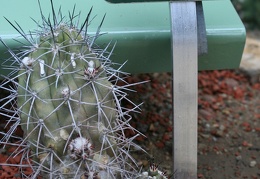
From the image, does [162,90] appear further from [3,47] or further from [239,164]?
[3,47]

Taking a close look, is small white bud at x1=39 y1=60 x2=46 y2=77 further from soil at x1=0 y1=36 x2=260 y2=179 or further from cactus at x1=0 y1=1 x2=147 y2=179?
soil at x1=0 y1=36 x2=260 y2=179

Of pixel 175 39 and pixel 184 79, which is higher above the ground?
pixel 175 39

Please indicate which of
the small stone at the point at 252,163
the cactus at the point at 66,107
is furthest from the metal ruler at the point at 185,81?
the small stone at the point at 252,163

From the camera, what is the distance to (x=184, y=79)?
237 cm

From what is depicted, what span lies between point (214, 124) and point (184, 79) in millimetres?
1083

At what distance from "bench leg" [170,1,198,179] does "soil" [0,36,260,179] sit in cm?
17

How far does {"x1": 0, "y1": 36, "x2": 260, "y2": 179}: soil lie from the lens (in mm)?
2934

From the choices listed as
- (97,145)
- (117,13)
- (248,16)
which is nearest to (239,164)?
(117,13)

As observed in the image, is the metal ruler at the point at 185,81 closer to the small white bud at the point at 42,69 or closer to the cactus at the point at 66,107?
the cactus at the point at 66,107

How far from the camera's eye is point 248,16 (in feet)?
17.0

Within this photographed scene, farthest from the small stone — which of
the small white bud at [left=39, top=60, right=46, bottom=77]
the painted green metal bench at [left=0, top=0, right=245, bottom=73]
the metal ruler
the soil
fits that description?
the small white bud at [left=39, top=60, right=46, bottom=77]

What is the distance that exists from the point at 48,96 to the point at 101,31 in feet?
2.00

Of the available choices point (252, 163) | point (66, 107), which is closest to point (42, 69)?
point (66, 107)

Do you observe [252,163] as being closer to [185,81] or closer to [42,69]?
[185,81]
